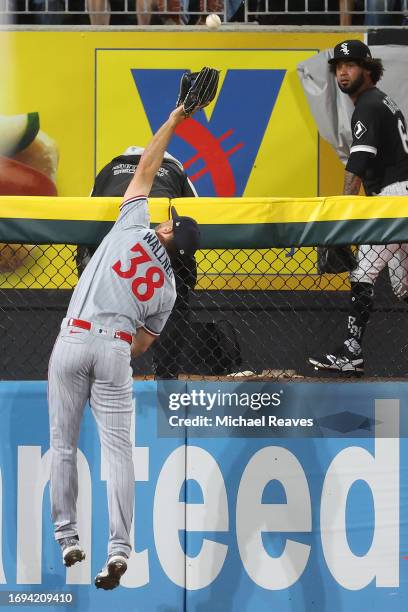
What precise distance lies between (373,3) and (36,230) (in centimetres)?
418

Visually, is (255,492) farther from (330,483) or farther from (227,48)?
(227,48)

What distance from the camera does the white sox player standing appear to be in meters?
4.88

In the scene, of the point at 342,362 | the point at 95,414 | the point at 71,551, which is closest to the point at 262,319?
the point at 342,362

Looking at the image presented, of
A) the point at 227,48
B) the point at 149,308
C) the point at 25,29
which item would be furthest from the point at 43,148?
the point at 149,308

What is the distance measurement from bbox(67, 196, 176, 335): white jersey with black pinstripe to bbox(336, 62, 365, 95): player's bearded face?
2.28 m

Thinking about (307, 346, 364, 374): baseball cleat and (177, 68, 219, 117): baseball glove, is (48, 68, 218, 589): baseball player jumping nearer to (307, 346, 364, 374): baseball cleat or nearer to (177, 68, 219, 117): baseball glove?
(177, 68, 219, 117): baseball glove

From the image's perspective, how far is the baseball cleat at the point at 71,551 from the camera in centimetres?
486

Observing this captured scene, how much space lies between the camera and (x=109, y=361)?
4887 millimetres

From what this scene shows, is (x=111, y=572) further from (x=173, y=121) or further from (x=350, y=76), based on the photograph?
(x=350, y=76)

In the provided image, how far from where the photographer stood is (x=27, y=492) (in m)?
5.36

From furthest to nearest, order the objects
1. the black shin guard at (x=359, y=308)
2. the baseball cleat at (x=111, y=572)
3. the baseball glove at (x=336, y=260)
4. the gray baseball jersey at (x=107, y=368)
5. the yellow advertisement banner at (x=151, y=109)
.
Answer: the yellow advertisement banner at (x=151, y=109) < the black shin guard at (x=359, y=308) < the baseball glove at (x=336, y=260) < the gray baseball jersey at (x=107, y=368) < the baseball cleat at (x=111, y=572)

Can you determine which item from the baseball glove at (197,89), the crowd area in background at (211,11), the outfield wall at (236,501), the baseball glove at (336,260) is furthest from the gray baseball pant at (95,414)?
the crowd area in background at (211,11)

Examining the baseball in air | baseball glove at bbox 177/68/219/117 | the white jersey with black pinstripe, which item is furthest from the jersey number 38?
the baseball in air

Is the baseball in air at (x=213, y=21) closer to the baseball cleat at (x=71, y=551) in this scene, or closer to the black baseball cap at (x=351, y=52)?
the black baseball cap at (x=351, y=52)
